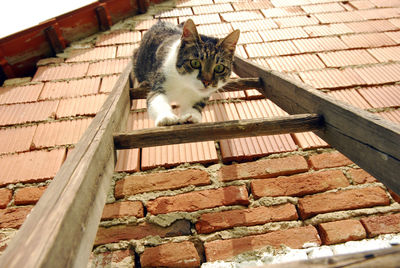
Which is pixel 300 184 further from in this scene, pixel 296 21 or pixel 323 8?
pixel 323 8

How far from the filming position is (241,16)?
5.63 ft

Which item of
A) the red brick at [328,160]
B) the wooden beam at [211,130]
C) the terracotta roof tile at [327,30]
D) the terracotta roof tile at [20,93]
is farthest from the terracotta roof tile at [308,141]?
the terracotta roof tile at [20,93]

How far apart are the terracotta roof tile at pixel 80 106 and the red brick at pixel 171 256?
2.34 ft

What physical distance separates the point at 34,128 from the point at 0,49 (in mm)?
577

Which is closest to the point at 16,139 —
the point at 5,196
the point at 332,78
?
the point at 5,196

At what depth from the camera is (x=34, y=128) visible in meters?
1.10

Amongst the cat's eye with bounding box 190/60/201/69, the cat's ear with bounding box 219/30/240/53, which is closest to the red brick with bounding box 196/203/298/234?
the cat's eye with bounding box 190/60/201/69

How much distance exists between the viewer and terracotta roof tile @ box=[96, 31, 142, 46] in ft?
5.19

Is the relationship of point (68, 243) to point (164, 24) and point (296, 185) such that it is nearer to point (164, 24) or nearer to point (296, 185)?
point (296, 185)

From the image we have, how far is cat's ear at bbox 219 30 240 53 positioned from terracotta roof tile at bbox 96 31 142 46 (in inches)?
28.5

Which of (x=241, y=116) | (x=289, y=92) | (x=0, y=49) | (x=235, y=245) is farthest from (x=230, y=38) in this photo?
(x=0, y=49)

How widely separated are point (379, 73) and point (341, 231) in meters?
0.92

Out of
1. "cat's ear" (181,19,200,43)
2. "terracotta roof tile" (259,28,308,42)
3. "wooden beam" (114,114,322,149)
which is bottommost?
"wooden beam" (114,114,322,149)

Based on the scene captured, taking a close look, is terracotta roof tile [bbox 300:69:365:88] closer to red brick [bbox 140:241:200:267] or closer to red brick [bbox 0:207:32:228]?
red brick [bbox 140:241:200:267]
